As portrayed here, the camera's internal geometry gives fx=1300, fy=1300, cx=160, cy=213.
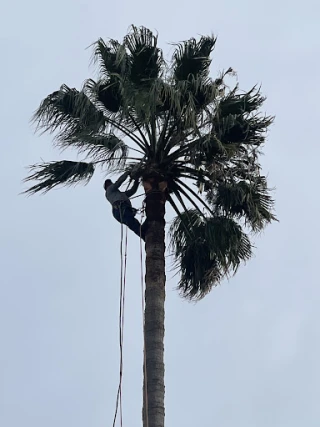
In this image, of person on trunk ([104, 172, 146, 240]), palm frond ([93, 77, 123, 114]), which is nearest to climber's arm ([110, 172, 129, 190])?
person on trunk ([104, 172, 146, 240])

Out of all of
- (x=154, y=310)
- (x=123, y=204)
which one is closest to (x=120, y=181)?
(x=123, y=204)

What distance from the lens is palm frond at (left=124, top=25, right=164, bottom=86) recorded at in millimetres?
22703

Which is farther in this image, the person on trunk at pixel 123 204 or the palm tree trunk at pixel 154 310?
the person on trunk at pixel 123 204

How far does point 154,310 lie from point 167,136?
314cm

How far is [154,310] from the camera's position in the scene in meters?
21.6

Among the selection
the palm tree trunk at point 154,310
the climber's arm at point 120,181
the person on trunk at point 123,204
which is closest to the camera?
the palm tree trunk at point 154,310

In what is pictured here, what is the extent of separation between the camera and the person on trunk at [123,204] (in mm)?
23203

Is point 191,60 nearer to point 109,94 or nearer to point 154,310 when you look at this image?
point 109,94

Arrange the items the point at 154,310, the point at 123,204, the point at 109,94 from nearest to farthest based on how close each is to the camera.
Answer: the point at 154,310 → the point at 109,94 → the point at 123,204

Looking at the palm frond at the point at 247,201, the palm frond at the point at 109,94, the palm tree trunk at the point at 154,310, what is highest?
the palm frond at the point at 109,94

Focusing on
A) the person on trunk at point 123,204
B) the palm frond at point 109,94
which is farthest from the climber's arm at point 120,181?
the palm frond at point 109,94

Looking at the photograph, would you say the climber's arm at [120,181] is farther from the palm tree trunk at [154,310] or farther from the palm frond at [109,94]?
the palm frond at [109,94]

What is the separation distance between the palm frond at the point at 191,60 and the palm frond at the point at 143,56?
0.42 metres

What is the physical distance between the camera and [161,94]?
22031 millimetres
